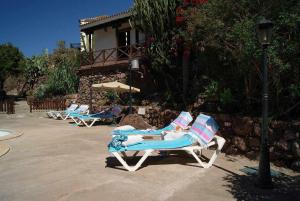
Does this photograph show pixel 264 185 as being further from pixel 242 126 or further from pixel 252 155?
pixel 242 126

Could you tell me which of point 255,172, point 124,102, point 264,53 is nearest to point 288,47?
point 264,53

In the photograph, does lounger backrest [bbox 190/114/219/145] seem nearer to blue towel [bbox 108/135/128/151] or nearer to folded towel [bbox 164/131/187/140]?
folded towel [bbox 164/131/187/140]

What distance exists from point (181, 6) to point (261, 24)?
8256 mm

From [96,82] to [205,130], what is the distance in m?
14.8

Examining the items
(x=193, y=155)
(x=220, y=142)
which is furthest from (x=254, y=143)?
(x=193, y=155)

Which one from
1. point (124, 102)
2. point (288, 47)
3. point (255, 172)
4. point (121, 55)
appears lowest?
point (255, 172)

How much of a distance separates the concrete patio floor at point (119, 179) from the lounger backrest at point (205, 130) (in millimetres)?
600

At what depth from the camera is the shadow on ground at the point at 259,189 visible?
476 centimetres

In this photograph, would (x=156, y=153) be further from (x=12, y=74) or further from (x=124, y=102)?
(x=12, y=74)

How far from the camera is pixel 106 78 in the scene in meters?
19.9

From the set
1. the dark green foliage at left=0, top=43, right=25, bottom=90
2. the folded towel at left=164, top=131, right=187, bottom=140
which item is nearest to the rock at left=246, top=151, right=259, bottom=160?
the folded towel at left=164, top=131, right=187, bottom=140

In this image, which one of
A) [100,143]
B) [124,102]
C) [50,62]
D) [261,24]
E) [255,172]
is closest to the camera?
[261,24]

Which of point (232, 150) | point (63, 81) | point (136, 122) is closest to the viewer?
point (232, 150)

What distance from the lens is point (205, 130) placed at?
6.71 meters
